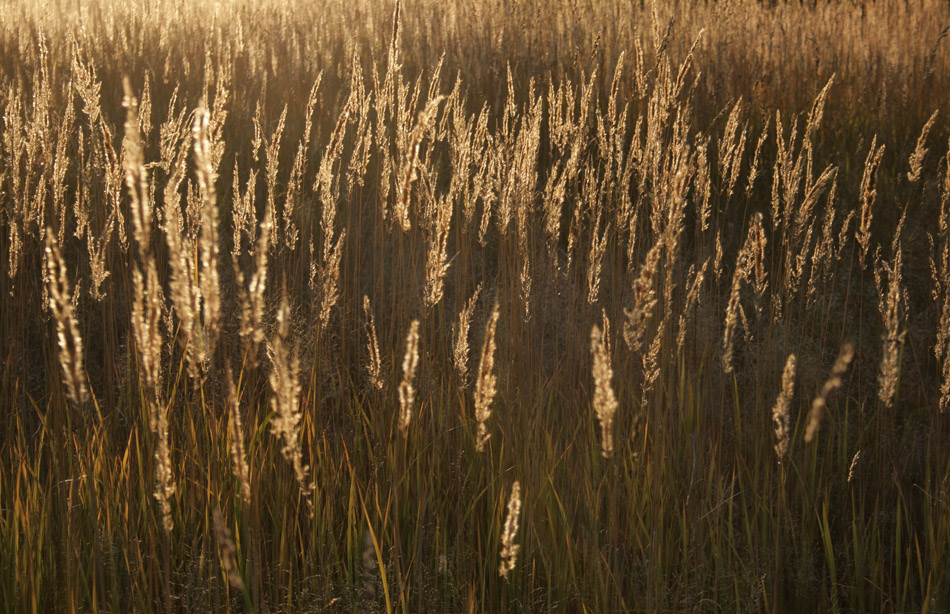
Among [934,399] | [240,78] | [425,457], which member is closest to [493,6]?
[240,78]

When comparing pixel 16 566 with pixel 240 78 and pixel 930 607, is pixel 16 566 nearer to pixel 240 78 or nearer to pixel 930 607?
pixel 930 607

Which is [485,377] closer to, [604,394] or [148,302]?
[604,394]

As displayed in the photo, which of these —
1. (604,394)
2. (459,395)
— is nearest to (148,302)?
(604,394)

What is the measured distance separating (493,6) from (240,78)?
252 cm

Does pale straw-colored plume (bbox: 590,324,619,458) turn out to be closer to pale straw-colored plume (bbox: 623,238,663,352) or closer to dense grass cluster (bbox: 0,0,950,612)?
dense grass cluster (bbox: 0,0,950,612)

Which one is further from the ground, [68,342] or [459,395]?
[68,342]

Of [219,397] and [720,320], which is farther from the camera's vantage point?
[720,320]

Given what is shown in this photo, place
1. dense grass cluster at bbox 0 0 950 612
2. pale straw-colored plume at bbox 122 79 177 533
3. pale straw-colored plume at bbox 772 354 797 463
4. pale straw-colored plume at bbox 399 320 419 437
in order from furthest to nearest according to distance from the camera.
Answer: dense grass cluster at bbox 0 0 950 612 < pale straw-colored plume at bbox 772 354 797 463 < pale straw-colored plume at bbox 399 320 419 437 < pale straw-colored plume at bbox 122 79 177 533

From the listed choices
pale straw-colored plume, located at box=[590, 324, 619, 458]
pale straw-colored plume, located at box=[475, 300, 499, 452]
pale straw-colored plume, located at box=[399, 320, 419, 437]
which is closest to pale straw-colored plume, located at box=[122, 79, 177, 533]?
pale straw-colored plume, located at box=[399, 320, 419, 437]

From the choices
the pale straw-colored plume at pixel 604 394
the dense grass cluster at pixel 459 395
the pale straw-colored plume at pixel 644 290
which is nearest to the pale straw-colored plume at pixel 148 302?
the dense grass cluster at pixel 459 395

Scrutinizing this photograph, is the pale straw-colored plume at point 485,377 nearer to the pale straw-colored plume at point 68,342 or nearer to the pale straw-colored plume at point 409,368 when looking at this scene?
the pale straw-colored plume at point 409,368

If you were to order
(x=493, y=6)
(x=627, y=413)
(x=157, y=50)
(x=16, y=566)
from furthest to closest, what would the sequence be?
(x=493, y=6) < (x=157, y=50) < (x=627, y=413) < (x=16, y=566)

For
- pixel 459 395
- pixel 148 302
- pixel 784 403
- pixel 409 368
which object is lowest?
pixel 459 395

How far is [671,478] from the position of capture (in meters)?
1.98
